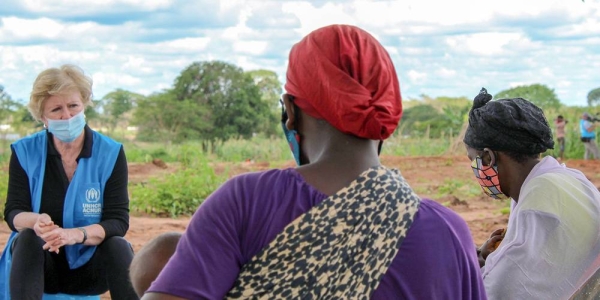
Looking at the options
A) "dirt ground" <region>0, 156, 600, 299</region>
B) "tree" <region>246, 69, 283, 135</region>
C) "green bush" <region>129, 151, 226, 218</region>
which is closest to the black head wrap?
"dirt ground" <region>0, 156, 600, 299</region>

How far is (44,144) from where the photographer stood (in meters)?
3.84

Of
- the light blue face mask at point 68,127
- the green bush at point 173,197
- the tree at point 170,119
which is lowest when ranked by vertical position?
the tree at point 170,119

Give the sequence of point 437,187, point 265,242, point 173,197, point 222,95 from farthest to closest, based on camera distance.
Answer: point 222,95
point 437,187
point 173,197
point 265,242

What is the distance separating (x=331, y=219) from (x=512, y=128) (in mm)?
1462

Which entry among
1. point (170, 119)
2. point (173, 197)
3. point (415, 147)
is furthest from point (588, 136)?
point (173, 197)

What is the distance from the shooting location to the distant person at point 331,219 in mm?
1582

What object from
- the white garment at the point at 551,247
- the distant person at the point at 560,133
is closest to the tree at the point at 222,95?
the distant person at the point at 560,133

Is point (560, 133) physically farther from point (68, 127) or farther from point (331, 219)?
point (331, 219)

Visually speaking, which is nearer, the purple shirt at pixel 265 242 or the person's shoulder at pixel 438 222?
the purple shirt at pixel 265 242

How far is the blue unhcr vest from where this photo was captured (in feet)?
12.1

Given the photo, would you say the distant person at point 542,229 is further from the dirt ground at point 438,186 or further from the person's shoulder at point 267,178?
the dirt ground at point 438,186

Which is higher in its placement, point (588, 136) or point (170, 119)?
point (588, 136)

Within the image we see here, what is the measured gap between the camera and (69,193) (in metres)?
3.75

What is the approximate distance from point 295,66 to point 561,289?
146cm
